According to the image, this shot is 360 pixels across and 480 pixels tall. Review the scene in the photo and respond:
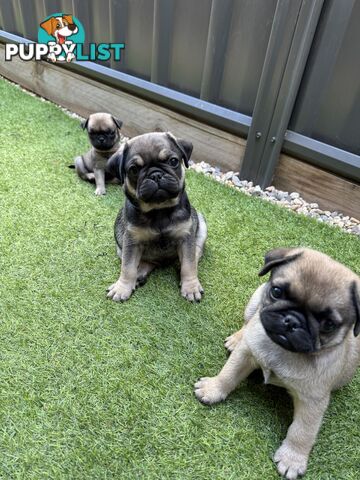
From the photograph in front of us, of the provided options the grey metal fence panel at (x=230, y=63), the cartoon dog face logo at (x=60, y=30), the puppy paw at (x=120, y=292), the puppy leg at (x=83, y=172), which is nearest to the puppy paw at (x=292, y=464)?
the puppy paw at (x=120, y=292)

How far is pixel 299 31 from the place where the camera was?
3674 millimetres

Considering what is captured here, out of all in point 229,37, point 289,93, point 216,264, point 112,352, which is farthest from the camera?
point 229,37

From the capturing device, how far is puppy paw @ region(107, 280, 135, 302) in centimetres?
302

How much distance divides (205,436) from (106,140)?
3544 millimetres

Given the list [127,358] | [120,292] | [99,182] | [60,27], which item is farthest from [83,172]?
[60,27]

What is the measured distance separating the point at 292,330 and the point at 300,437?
2.58 feet

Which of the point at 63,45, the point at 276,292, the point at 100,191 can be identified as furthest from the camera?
the point at 63,45

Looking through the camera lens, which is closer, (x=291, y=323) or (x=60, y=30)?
(x=291, y=323)

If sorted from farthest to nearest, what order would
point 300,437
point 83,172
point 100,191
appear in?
point 83,172, point 100,191, point 300,437

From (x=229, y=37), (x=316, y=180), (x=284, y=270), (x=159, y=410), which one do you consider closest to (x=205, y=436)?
(x=159, y=410)

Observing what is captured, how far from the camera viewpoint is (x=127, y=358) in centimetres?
261

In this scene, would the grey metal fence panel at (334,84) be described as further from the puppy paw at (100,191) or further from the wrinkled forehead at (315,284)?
the wrinkled forehead at (315,284)

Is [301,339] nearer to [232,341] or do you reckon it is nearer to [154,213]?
[232,341]

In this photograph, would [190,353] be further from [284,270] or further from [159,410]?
[284,270]
